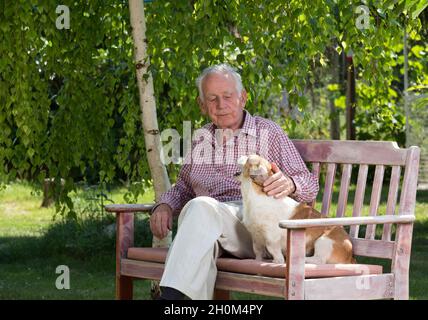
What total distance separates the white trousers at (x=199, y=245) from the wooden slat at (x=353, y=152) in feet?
1.90

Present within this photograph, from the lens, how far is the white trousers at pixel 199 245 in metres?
3.44

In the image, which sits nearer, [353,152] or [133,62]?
[353,152]

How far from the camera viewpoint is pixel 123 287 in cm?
404

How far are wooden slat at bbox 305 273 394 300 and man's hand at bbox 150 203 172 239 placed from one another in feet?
2.54

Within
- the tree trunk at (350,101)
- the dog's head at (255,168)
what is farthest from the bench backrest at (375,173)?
the tree trunk at (350,101)

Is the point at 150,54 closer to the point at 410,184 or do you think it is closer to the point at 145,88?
the point at 145,88

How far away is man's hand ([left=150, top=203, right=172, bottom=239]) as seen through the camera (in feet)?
12.8

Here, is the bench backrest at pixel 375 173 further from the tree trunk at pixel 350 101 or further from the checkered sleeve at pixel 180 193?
the tree trunk at pixel 350 101

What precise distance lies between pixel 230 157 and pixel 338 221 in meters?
0.73

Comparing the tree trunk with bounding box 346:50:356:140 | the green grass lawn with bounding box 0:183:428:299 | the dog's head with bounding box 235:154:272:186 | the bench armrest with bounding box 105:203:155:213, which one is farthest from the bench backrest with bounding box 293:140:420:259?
the tree trunk with bounding box 346:50:356:140

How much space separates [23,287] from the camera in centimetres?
602

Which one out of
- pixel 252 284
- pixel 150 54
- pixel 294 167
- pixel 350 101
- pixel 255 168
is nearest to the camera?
pixel 252 284

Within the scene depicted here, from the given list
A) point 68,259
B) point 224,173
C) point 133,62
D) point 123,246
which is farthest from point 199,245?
point 68,259

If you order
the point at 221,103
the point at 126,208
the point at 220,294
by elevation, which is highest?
the point at 221,103
